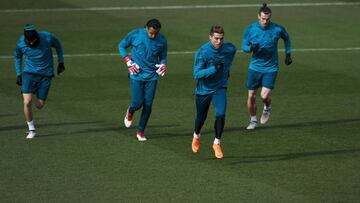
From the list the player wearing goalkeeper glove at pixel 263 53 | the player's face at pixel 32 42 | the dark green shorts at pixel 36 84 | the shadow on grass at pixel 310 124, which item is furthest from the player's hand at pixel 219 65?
the dark green shorts at pixel 36 84

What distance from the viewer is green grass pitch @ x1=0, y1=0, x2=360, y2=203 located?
1692 cm

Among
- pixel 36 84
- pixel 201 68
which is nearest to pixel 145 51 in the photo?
pixel 201 68

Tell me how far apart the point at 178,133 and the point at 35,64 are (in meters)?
3.18

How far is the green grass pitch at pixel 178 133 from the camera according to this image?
16.9 m

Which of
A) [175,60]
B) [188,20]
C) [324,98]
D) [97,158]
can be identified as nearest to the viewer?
[97,158]

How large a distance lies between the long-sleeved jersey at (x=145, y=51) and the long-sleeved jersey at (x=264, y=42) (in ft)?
5.90

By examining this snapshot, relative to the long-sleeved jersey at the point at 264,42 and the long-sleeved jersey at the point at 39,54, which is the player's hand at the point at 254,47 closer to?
the long-sleeved jersey at the point at 264,42

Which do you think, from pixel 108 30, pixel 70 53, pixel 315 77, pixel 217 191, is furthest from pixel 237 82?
pixel 217 191

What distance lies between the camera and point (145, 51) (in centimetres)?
2017

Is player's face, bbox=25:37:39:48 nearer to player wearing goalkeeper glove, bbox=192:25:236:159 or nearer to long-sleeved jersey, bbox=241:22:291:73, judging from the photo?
player wearing goalkeeper glove, bbox=192:25:236:159

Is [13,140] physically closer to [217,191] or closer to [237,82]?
[217,191]

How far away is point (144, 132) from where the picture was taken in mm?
21328

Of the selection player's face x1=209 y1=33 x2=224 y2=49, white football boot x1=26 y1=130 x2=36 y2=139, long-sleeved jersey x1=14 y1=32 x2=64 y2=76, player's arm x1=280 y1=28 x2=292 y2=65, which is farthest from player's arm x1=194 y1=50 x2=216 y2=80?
white football boot x1=26 y1=130 x2=36 y2=139

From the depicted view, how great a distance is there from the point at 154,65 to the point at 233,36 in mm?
12925
